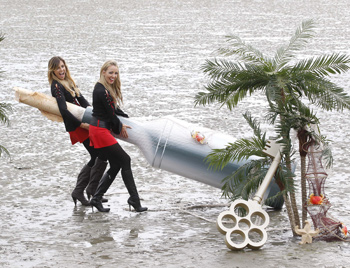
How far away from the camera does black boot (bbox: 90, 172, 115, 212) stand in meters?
8.62

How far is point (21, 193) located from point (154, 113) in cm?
517

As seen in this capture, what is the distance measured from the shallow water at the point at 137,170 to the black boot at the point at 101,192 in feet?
0.47

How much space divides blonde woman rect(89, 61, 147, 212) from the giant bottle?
0.22 metres

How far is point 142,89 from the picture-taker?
Answer: 1672 centimetres

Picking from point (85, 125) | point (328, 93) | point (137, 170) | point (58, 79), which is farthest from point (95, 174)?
point (328, 93)

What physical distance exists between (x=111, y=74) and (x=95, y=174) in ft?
4.36

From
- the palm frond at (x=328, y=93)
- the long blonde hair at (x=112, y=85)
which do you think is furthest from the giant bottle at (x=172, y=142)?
the palm frond at (x=328, y=93)

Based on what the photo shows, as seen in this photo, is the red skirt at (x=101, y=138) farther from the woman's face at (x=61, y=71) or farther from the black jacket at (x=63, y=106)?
the woman's face at (x=61, y=71)

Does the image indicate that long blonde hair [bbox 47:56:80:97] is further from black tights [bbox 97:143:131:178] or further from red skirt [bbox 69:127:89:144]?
→ black tights [bbox 97:143:131:178]

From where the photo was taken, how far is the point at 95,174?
887cm

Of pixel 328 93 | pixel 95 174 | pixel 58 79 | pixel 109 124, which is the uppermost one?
pixel 328 93

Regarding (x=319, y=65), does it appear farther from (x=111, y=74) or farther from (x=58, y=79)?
(x=58, y=79)

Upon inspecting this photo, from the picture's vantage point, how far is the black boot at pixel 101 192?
862 cm

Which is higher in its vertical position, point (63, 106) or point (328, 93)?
point (328, 93)
